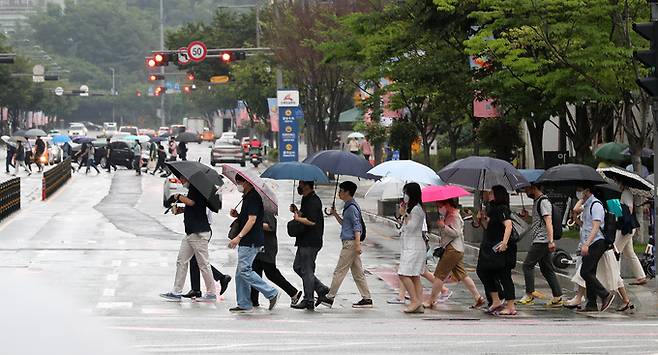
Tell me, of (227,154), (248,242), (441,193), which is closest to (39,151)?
(227,154)

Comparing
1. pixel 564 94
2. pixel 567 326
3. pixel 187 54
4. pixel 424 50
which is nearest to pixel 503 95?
pixel 564 94

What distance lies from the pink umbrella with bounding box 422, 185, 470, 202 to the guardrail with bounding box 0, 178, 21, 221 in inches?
772

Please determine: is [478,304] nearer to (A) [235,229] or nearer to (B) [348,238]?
(B) [348,238]

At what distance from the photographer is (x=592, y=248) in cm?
1889

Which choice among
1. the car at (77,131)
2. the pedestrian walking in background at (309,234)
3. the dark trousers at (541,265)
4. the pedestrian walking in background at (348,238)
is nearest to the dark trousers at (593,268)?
the dark trousers at (541,265)

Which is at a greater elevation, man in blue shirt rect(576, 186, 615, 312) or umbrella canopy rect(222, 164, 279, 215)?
umbrella canopy rect(222, 164, 279, 215)

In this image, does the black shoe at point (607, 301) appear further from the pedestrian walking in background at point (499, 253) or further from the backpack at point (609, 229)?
the pedestrian walking in background at point (499, 253)

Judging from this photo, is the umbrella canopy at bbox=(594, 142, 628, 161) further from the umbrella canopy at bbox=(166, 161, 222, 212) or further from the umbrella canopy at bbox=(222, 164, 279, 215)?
the umbrella canopy at bbox=(166, 161, 222, 212)

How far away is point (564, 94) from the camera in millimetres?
28406

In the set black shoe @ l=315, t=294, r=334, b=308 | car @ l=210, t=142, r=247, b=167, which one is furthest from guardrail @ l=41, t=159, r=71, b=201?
black shoe @ l=315, t=294, r=334, b=308

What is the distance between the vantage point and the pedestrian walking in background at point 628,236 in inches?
810

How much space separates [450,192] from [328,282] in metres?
3.88

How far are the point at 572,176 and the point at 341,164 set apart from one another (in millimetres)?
3525

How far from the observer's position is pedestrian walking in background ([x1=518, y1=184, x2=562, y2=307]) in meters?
19.2
